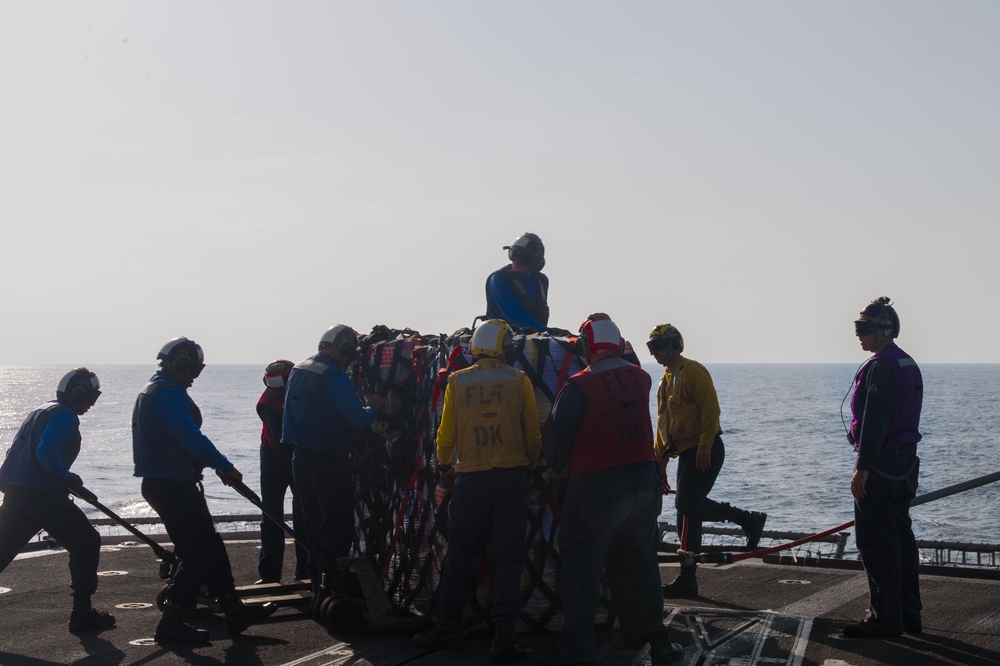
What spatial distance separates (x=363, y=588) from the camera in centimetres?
948

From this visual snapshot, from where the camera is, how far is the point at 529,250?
10.2 m

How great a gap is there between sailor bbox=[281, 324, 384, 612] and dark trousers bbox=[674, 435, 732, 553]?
3.05 meters

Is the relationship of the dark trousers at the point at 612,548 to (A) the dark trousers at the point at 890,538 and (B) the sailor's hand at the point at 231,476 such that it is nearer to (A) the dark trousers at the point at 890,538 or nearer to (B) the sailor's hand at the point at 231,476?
(A) the dark trousers at the point at 890,538

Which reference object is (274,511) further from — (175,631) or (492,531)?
(492,531)

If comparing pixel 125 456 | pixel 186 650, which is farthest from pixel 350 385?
pixel 125 456

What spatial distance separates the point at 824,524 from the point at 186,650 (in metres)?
26.3

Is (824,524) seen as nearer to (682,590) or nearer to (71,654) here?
(682,590)

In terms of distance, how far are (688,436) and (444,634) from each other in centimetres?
343

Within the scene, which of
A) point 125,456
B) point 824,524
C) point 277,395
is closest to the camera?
point 277,395

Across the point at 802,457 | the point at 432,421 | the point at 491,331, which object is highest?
the point at 491,331

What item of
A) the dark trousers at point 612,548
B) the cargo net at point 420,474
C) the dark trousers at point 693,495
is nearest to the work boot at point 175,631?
the cargo net at point 420,474

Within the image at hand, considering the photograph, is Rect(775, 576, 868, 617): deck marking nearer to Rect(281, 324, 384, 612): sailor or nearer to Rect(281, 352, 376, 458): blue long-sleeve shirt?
Rect(281, 324, 384, 612): sailor

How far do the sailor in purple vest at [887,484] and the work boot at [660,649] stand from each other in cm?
160

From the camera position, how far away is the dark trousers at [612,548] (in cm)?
818
